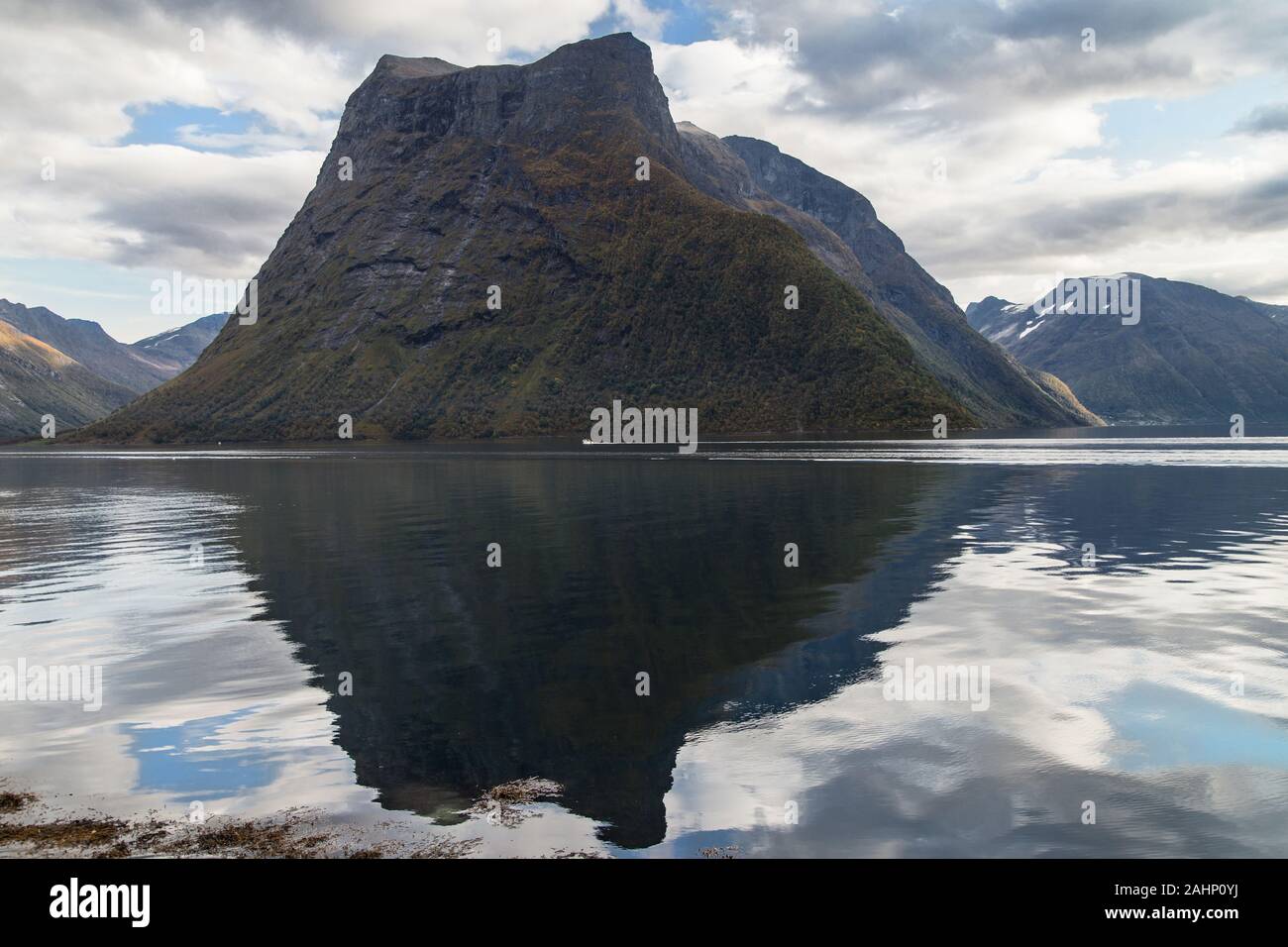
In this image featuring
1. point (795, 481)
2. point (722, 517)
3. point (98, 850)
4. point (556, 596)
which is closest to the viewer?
point (98, 850)

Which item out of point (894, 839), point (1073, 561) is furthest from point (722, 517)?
point (894, 839)

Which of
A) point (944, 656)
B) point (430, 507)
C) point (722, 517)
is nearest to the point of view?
point (944, 656)

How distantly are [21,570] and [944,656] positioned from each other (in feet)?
150

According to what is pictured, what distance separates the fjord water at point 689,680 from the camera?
635 inches

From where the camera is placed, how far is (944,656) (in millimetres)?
26500

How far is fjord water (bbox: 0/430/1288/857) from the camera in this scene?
16141 millimetres

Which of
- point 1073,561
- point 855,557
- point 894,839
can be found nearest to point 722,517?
point 855,557

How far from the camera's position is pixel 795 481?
319ft

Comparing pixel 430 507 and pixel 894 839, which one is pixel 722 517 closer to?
pixel 430 507

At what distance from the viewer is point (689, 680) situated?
2486 centimetres
